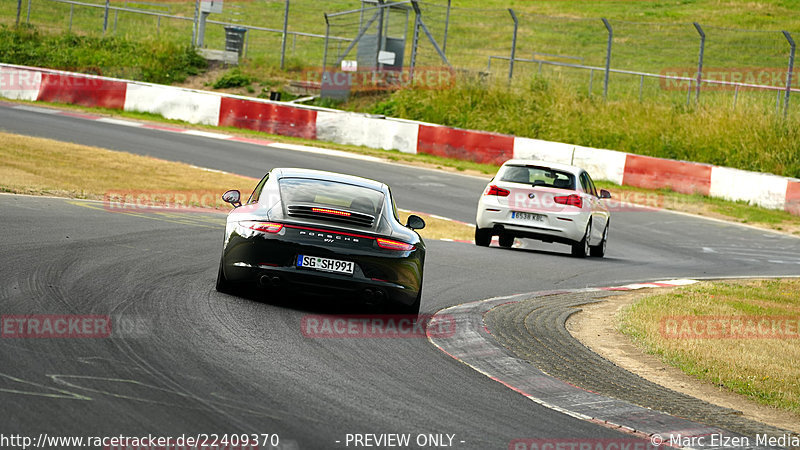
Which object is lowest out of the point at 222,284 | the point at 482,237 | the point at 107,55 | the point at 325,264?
the point at 222,284

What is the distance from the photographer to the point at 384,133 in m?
29.3

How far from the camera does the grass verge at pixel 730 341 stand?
26.7 ft

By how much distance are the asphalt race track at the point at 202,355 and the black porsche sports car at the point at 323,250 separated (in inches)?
13.2

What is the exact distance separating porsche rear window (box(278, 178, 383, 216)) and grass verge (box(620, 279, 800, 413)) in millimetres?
2773

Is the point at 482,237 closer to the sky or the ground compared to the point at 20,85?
closer to the ground

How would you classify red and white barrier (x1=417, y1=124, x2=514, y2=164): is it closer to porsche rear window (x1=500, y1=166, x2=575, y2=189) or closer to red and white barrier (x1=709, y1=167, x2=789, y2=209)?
red and white barrier (x1=709, y1=167, x2=789, y2=209)

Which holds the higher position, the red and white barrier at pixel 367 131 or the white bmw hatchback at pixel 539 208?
the red and white barrier at pixel 367 131

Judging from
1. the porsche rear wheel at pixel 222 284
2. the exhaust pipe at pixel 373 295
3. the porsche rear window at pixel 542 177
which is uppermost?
the porsche rear window at pixel 542 177

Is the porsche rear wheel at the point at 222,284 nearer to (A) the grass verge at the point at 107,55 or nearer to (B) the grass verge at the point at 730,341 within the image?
(B) the grass verge at the point at 730,341

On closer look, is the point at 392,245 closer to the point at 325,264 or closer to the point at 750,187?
the point at 325,264

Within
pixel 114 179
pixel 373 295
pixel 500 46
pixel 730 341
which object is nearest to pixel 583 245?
pixel 730 341

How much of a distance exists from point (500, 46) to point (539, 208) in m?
33.3

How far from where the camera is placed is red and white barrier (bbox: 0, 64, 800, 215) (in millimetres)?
24656

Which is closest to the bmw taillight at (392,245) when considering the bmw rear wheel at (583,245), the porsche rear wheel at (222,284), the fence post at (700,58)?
the porsche rear wheel at (222,284)
